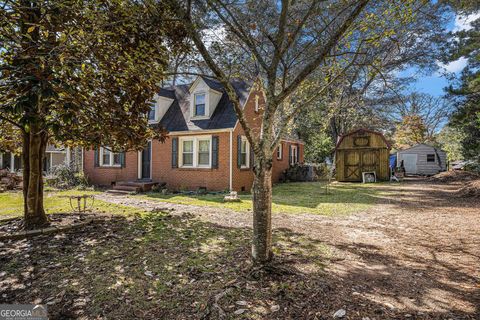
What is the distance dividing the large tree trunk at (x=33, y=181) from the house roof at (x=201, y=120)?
7.28 meters

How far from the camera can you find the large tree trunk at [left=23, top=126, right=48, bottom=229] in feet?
17.1

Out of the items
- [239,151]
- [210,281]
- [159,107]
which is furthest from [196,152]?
[210,281]

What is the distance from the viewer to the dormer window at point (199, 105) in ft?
43.0

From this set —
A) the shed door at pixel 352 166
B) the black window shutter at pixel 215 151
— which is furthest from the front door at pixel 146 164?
the shed door at pixel 352 166

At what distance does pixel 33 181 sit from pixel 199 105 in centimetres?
885

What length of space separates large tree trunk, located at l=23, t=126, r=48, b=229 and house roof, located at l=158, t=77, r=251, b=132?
23.9 feet

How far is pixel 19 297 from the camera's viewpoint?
9.37ft

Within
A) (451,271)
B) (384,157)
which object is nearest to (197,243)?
(451,271)

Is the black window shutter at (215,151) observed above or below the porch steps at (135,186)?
above

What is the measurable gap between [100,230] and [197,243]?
2.29 m

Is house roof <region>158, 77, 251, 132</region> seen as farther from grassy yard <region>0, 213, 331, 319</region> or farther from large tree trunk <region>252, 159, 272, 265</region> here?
large tree trunk <region>252, 159, 272, 265</region>

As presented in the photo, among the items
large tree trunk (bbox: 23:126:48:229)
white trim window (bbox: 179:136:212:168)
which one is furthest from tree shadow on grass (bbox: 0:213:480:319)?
white trim window (bbox: 179:136:212:168)

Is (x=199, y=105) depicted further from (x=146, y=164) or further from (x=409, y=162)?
(x=409, y=162)

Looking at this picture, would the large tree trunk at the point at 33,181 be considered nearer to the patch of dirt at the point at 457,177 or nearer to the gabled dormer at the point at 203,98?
the gabled dormer at the point at 203,98
